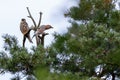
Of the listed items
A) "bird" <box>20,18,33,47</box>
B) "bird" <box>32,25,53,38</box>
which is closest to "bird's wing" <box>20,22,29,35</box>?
"bird" <box>20,18,33,47</box>

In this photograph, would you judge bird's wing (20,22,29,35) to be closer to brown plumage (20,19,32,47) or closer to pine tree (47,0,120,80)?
brown plumage (20,19,32,47)

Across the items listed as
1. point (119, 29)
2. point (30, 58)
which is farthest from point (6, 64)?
point (119, 29)

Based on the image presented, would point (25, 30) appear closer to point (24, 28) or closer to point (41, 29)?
point (24, 28)

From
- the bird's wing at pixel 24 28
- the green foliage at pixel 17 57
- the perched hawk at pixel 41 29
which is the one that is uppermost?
the bird's wing at pixel 24 28

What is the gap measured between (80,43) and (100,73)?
1.50 feet

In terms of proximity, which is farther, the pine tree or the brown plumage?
the brown plumage

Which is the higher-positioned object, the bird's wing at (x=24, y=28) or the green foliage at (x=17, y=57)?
the bird's wing at (x=24, y=28)

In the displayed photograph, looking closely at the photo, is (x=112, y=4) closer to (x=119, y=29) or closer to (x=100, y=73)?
(x=119, y=29)

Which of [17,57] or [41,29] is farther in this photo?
[41,29]

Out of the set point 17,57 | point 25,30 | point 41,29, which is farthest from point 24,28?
point 17,57

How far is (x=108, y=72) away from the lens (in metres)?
3.69

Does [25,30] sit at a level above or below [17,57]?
above

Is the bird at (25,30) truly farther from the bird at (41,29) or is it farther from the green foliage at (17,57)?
the green foliage at (17,57)

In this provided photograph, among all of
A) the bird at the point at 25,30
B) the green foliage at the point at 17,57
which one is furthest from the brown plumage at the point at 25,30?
the green foliage at the point at 17,57
